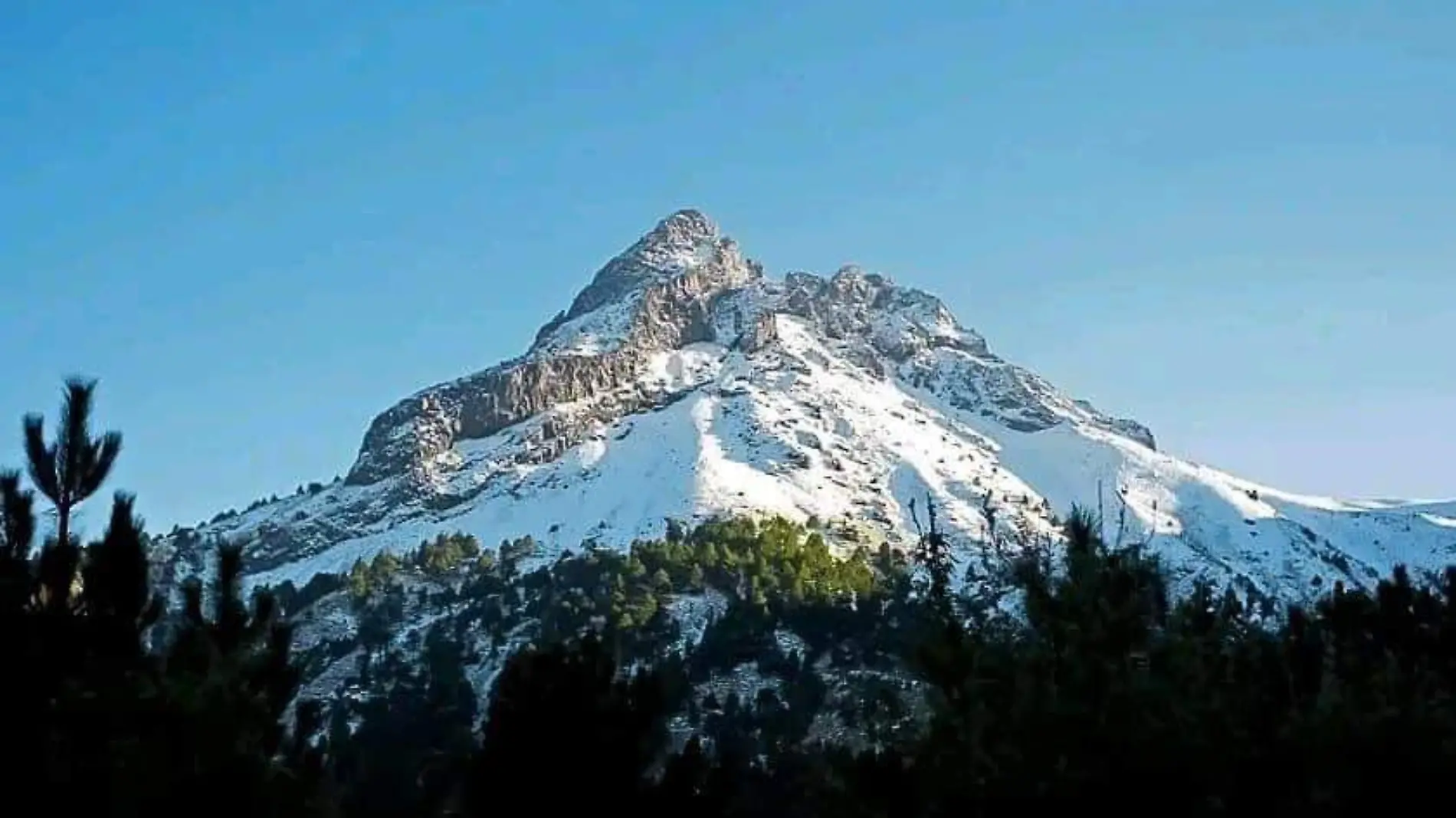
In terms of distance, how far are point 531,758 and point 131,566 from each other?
19.6 ft

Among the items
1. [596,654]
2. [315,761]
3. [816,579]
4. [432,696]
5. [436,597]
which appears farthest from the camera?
[436,597]

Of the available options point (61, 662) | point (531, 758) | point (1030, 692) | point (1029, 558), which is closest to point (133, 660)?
point (61, 662)

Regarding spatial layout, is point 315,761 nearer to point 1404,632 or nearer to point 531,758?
point 531,758

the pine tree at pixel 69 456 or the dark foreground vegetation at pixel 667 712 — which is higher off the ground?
the pine tree at pixel 69 456

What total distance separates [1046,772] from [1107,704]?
3.60ft

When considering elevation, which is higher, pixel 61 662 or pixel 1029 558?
pixel 1029 558

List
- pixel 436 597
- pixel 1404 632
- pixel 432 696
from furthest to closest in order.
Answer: pixel 436 597, pixel 432 696, pixel 1404 632

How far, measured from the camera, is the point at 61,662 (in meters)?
18.0

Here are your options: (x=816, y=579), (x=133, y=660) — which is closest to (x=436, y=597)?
(x=816, y=579)

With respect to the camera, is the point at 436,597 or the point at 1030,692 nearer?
the point at 1030,692

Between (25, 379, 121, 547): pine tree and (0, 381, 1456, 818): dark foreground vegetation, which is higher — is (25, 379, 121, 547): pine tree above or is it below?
above

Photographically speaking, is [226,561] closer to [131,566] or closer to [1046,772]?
[131,566]

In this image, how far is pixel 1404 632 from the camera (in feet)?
123

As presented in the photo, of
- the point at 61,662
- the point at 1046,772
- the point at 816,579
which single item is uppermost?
the point at 816,579
